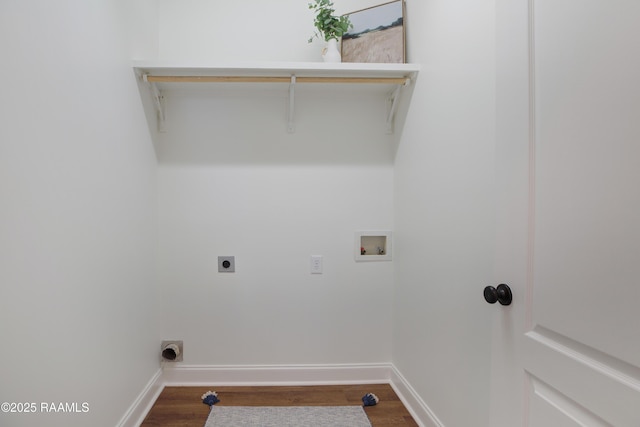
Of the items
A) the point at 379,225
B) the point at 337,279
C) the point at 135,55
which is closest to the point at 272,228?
the point at 337,279

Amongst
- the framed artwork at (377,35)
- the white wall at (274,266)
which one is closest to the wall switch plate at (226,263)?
the white wall at (274,266)

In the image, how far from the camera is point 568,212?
0.65m

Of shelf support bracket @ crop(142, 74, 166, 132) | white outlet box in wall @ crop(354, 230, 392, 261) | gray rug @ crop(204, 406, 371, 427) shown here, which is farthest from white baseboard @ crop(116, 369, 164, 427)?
shelf support bracket @ crop(142, 74, 166, 132)

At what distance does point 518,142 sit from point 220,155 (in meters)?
1.65

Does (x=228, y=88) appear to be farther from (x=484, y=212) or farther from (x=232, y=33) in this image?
(x=484, y=212)

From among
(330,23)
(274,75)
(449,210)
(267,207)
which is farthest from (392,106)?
(267,207)

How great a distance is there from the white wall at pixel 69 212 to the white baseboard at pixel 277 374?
1.06 ft

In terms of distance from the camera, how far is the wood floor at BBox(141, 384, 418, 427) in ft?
5.32

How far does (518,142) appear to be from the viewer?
793mm

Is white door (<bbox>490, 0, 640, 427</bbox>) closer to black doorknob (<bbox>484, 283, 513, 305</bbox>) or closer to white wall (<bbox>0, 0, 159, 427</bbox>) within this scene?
black doorknob (<bbox>484, 283, 513, 305</bbox>)

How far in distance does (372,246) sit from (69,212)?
1598 millimetres

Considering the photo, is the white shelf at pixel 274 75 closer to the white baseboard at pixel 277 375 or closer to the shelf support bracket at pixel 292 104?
the shelf support bracket at pixel 292 104

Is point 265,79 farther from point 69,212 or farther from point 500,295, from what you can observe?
point 500,295

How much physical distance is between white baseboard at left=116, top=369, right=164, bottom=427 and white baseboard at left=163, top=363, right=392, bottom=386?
9cm
